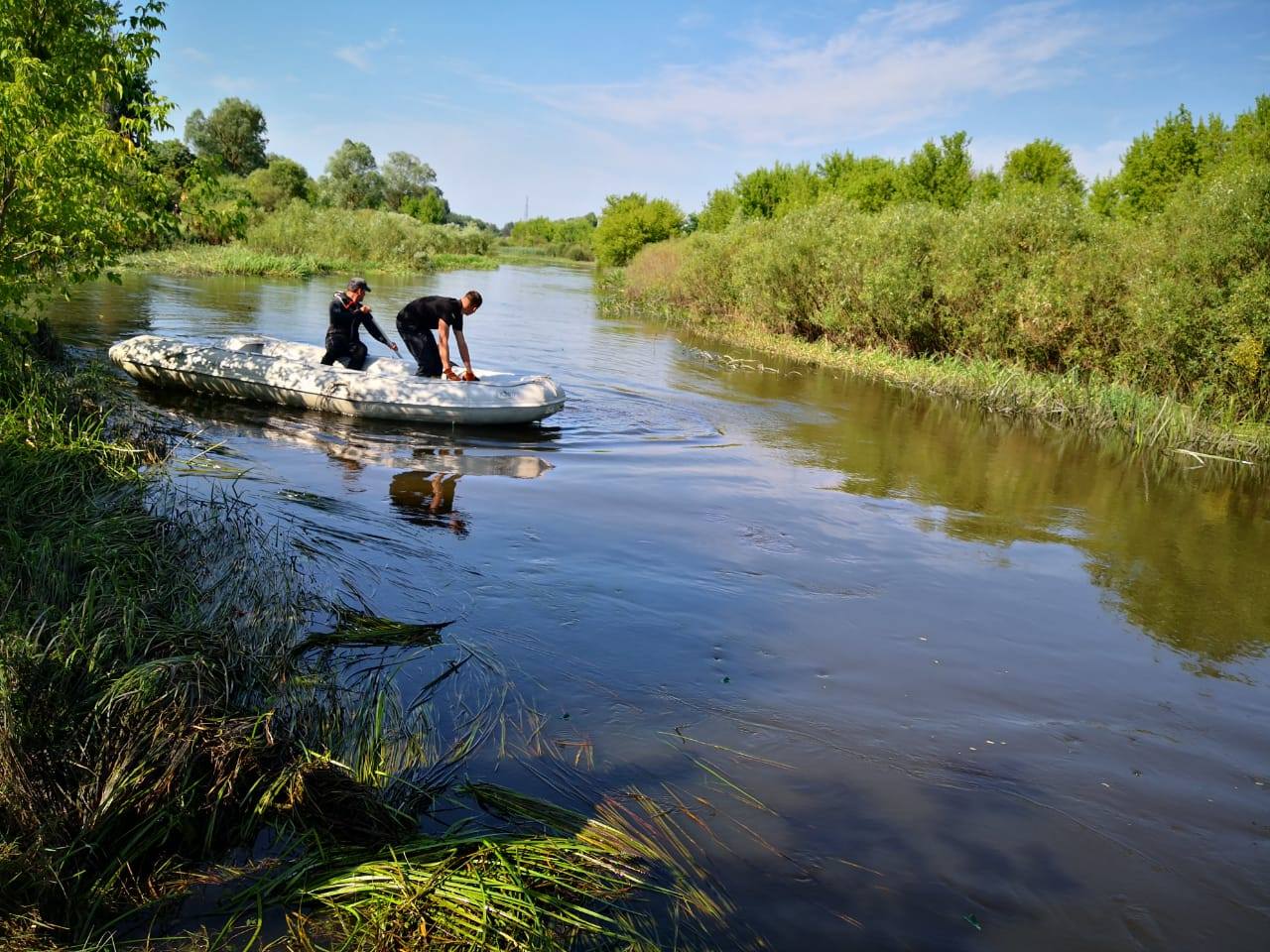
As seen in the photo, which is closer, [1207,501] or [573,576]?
[573,576]

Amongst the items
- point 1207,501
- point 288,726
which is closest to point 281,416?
point 288,726

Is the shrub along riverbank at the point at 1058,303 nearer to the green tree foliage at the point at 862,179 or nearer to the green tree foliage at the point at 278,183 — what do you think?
the green tree foliage at the point at 862,179

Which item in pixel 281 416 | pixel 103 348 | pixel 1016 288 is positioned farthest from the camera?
pixel 1016 288

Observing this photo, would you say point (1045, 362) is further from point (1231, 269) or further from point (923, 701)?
point (923, 701)

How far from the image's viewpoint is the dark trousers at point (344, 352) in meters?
11.9

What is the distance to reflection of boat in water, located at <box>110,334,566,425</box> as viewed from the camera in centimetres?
1129

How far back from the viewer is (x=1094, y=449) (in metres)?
14.4

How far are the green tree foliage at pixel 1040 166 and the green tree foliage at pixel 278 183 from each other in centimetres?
3720

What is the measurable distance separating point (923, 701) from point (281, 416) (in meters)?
8.94

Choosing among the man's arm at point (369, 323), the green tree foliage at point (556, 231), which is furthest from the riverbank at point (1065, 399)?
the green tree foliage at point (556, 231)

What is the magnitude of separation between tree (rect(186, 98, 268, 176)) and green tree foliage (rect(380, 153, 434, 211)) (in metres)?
27.6

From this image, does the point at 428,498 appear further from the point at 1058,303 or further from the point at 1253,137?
the point at 1253,137

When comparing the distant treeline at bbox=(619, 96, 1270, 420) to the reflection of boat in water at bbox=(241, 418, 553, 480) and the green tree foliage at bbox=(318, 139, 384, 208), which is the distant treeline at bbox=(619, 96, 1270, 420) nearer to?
the reflection of boat in water at bbox=(241, 418, 553, 480)

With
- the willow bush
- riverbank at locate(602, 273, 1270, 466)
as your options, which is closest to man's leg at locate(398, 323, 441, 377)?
riverbank at locate(602, 273, 1270, 466)
